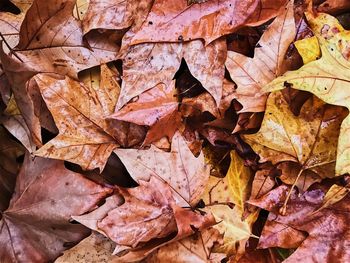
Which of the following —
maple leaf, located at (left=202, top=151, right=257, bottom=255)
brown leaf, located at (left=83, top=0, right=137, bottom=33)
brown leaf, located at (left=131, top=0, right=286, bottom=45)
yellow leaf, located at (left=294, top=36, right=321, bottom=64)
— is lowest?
maple leaf, located at (left=202, top=151, right=257, bottom=255)

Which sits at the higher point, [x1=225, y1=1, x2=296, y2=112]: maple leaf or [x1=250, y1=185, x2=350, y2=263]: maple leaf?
[x1=225, y1=1, x2=296, y2=112]: maple leaf

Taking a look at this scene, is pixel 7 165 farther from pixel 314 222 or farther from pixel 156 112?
pixel 314 222

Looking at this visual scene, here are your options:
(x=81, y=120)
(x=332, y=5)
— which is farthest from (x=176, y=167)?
(x=332, y=5)

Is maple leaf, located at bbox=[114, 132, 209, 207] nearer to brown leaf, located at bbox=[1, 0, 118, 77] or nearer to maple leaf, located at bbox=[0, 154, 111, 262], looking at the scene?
maple leaf, located at bbox=[0, 154, 111, 262]

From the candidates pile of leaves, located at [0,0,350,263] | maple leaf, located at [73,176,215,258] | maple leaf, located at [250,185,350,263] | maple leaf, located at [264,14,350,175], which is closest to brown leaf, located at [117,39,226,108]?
pile of leaves, located at [0,0,350,263]

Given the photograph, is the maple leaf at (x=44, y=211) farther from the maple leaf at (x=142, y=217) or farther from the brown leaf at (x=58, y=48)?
the brown leaf at (x=58, y=48)

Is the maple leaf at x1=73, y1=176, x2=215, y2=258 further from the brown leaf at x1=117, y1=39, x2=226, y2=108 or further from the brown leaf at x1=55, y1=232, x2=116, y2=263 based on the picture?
the brown leaf at x1=117, y1=39, x2=226, y2=108

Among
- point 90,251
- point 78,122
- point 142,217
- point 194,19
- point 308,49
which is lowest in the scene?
point 90,251

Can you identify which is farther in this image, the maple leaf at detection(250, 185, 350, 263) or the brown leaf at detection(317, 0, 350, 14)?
the brown leaf at detection(317, 0, 350, 14)
